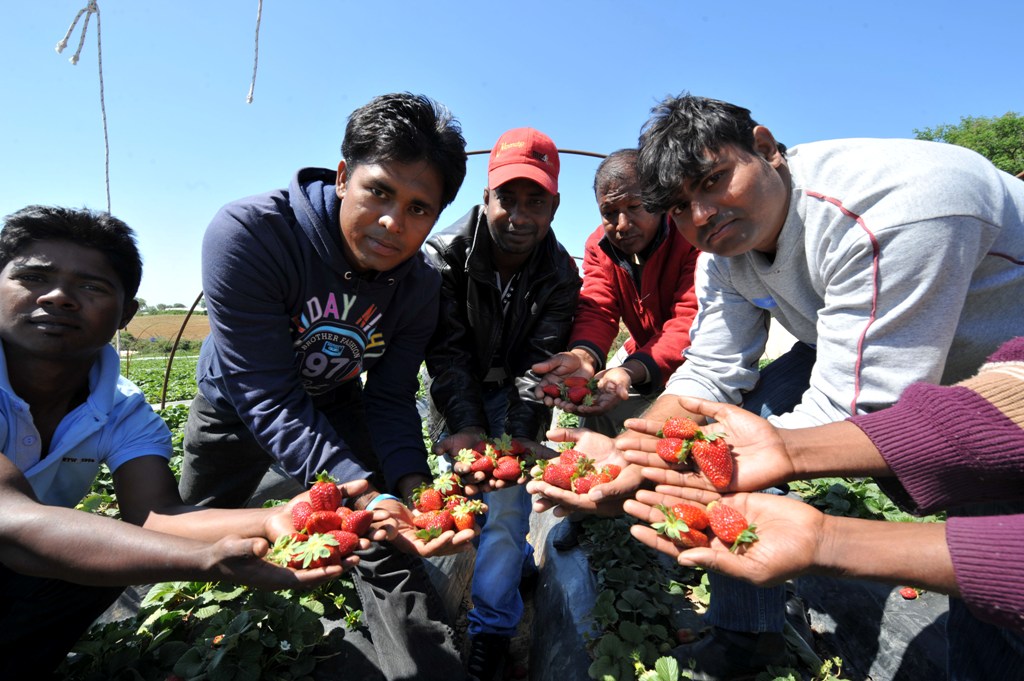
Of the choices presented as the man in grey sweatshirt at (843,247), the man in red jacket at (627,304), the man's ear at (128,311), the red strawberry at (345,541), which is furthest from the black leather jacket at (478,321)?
the man's ear at (128,311)

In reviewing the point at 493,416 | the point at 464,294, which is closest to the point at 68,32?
the point at 464,294

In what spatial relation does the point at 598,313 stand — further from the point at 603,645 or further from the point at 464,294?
the point at 603,645

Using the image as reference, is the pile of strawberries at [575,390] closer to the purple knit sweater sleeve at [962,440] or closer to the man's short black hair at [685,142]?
the man's short black hair at [685,142]

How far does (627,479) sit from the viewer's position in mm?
2348

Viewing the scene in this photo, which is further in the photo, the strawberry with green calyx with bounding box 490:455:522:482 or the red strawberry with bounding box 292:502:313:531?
the strawberry with green calyx with bounding box 490:455:522:482

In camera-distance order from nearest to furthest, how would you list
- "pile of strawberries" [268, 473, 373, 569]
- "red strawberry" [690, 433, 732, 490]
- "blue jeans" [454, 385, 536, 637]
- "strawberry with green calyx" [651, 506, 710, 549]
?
"strawberry with green calyx" [651, 506, 710, 549]
"pile of strawberries" [268, 473, 373, 569]
"red strawberry" [690, 433, 732, 490]
"blue jeans" [454, 385, 536, 637]

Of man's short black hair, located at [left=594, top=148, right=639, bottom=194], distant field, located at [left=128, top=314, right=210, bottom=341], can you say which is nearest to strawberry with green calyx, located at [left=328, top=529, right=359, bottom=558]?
man's short black hair, located at [left=594, top=148, right=639, bottom=194]

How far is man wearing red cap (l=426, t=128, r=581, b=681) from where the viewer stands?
119 inches

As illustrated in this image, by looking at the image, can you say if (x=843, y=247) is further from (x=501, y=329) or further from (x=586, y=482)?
(x=501, y=329)

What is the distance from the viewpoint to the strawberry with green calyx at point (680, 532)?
1.88 m

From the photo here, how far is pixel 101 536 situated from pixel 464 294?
2.17 meters

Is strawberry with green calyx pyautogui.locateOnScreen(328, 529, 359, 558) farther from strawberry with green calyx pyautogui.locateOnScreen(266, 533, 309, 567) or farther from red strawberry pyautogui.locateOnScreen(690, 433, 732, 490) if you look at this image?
red strawberry pyautogui.locateOnScreen(690, 433, 732, 490)

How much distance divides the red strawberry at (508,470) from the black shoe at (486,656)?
93cm

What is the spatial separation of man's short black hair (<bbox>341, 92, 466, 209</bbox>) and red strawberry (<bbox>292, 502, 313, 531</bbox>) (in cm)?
155
